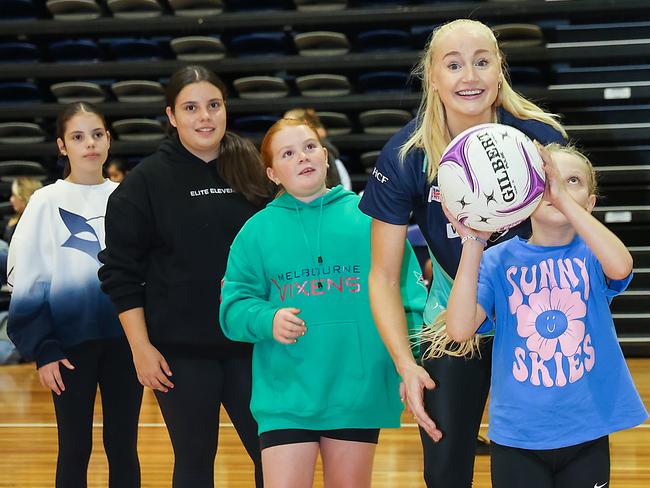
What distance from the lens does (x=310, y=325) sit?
2.52m

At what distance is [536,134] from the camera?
2.34 meters

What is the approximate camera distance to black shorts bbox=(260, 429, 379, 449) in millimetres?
2475

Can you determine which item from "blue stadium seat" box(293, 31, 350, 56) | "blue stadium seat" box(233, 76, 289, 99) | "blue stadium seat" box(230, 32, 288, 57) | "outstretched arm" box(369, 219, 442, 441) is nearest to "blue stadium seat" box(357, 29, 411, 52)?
"blue stadium seat" box(293, 31, 350, 56)

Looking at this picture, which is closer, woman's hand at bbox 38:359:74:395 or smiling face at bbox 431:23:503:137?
smiling face at bbox 431:23:503:137

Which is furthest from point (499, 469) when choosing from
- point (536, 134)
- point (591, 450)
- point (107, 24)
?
point (107, 24)

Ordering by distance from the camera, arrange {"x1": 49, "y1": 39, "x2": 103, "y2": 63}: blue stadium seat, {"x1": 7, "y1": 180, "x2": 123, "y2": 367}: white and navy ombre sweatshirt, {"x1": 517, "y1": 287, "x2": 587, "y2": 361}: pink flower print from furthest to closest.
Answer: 1. {"x1": 49, "y1": 39, "x2": 103, "y2": 63}: blue stadium seat
2. {"x1": 7, "y1": 180, "x2": 123, "y2": 367}: white and navy ombre sweatshirt
3. {"x1": 517, "y1": 287, "x2": 587, "y2": 361}: pink flower print

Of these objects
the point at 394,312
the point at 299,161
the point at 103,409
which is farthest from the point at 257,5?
the point at 394,312

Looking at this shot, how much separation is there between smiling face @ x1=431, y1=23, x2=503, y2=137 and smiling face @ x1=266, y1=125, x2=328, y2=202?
446mm

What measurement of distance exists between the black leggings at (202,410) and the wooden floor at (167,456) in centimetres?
129

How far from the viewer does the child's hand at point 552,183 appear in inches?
79.6

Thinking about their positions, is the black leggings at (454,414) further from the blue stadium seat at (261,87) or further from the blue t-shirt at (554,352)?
the blue stadium seat at (261,87)

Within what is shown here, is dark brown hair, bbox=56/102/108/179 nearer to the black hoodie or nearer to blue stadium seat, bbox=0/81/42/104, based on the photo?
the black hoodie

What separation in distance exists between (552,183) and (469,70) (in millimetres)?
399

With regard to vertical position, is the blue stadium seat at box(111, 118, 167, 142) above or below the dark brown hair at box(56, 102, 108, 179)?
above
